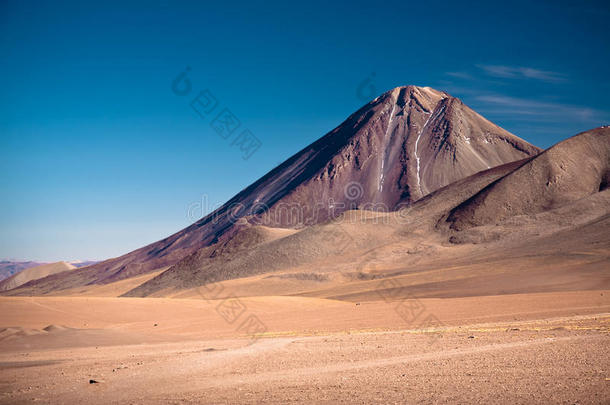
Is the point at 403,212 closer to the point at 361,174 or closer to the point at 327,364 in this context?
the point at 361,174

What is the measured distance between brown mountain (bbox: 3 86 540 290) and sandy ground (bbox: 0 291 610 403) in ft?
400

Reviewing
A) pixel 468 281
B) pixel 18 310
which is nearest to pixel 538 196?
pixel 468 281

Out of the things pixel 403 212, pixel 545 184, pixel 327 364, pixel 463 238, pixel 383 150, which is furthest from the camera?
pixel 383 150

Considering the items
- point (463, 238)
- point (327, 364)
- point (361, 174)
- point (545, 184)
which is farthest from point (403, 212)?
point (327, 364)

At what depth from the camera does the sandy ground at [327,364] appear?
915cm

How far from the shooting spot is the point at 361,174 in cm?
16675

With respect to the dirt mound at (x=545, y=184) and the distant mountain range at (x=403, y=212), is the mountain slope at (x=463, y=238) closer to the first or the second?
the dirt mound at (x=545, y=184)

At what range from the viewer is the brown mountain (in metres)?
152

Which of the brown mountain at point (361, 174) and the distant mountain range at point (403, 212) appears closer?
the distant mountain range at point (403, 212)

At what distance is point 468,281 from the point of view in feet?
174

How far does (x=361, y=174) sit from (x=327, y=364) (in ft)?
511

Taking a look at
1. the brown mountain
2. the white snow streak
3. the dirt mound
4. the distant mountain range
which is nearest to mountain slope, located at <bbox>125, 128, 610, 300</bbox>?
the dirt mound

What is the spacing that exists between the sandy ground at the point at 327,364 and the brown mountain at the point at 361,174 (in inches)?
4805

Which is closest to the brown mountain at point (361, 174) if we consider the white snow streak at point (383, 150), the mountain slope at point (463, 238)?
the white snow streak at point (383, 150)
